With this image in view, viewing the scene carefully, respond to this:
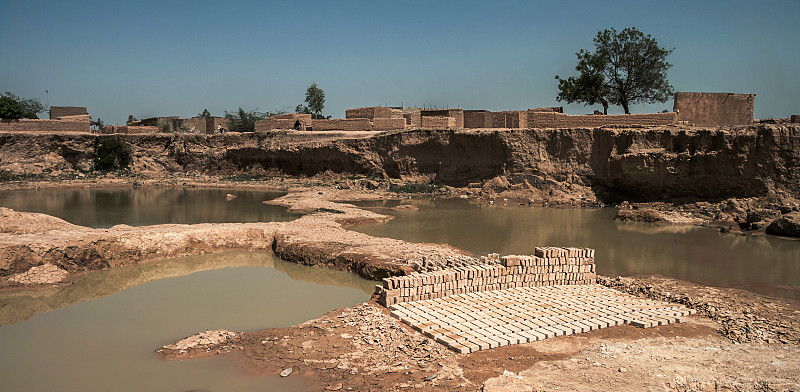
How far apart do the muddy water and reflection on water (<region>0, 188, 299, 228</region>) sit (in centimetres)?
562

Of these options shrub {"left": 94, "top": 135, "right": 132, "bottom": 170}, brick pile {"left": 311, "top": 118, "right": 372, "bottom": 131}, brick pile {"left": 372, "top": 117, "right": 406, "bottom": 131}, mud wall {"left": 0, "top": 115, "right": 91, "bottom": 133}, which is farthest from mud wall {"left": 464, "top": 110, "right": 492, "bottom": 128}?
mud wall {"left": 0, "top": 115, "right": 91, "bottom": 133}

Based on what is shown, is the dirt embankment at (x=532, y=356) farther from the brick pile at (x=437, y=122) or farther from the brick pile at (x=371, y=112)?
the brick pile at (x=371, y=112)

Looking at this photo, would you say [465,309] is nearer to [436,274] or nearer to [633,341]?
[436,274]

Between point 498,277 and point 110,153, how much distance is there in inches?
1079

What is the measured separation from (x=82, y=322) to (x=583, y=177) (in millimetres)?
17788

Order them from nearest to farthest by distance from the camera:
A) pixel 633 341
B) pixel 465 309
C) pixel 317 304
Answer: pixel 633 341 < pixel 465 309 < pixel 317 304

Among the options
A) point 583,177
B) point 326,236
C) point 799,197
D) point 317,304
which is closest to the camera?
point 317,304

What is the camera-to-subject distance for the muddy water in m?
5.76

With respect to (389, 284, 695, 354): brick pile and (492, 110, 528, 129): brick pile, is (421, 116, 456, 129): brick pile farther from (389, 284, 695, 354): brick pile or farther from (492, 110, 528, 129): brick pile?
(389, 284, 695, 354): brick pile

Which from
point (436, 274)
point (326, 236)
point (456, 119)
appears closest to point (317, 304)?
point (436, 274)

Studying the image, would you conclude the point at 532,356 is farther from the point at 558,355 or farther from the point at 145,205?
the point at 145,205

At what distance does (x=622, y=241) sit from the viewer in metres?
13.6

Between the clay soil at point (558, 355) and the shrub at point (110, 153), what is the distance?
1049 inches

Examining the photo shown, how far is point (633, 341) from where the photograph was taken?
20.8 feet
